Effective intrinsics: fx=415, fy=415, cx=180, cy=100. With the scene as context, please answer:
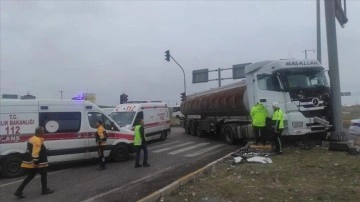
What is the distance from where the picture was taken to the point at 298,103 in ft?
49.6

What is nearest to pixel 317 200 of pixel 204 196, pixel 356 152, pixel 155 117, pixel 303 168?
pixel 204 196

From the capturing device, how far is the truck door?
50.8ft

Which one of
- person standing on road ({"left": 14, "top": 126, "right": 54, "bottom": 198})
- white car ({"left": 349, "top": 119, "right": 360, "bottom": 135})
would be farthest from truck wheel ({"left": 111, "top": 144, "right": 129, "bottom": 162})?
white car ({"left": 349, "top": 119, "right": 360, "bottom": 135})

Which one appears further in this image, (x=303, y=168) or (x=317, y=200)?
(x=303, y=168)

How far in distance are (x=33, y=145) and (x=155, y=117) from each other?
13098mm

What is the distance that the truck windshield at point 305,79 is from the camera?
1549 cm

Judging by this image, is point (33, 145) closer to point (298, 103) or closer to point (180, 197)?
point (180, 197)

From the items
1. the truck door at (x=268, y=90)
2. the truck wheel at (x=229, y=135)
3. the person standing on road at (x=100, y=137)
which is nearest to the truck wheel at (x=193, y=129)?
the truck wheel at (x=229, y=135)

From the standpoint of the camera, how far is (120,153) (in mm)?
15422

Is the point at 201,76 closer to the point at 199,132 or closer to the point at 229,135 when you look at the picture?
the point at 199,132

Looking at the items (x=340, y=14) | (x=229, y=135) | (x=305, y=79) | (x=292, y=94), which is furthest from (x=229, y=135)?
(x=340, y=14)

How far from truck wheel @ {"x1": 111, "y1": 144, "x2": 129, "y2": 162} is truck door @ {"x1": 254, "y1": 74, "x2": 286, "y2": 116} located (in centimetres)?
536

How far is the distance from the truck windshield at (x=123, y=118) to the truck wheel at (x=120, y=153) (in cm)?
466

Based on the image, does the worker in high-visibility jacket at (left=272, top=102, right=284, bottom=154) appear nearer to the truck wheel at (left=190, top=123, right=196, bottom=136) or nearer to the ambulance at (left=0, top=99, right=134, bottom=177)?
the ambulance at (left=0, top=99, right=134, bottom=177)
